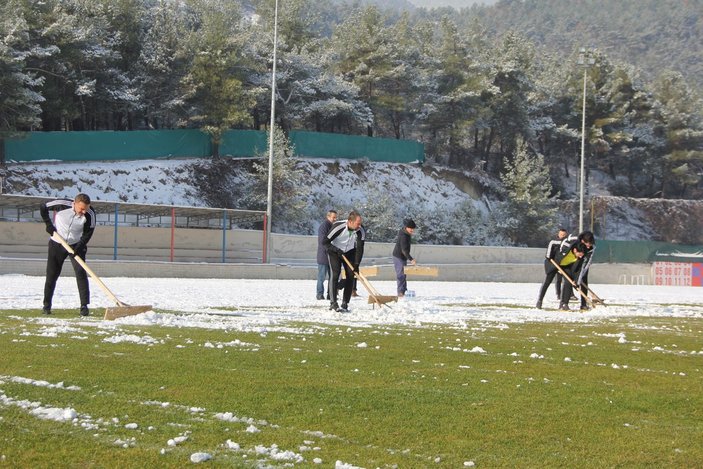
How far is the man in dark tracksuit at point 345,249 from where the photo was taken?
15.0 meters

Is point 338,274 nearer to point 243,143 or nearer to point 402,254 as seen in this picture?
point 402,254

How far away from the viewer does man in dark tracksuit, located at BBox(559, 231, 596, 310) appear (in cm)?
1800

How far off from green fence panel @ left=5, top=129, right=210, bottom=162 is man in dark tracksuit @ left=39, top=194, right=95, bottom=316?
36110 millimetres

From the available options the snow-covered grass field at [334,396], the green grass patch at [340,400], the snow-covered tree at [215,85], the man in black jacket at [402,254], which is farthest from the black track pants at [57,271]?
the snow-covered tree at [215,85]

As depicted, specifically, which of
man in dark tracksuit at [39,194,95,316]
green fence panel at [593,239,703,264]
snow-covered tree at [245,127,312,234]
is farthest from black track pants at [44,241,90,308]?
green fence panel at [593,239,703,264]

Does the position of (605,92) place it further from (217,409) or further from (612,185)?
(217,409)

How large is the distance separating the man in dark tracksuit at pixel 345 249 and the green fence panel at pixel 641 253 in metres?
37.5

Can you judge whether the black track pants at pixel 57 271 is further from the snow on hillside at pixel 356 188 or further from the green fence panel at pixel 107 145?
the green fence panel at pixel 107 145

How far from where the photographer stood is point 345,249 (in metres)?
15.2

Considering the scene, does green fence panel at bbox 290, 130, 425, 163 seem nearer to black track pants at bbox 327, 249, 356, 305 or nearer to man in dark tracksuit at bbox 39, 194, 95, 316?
black track pants at bbox 327, 249, 356, 305

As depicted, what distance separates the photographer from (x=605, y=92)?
7631cm

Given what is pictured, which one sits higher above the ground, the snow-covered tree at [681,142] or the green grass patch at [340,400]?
the snow-covered tree at [681,142]

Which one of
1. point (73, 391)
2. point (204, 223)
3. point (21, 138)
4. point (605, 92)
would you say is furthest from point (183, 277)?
point (605, 92)

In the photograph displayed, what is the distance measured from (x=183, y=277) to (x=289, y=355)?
2479cm
